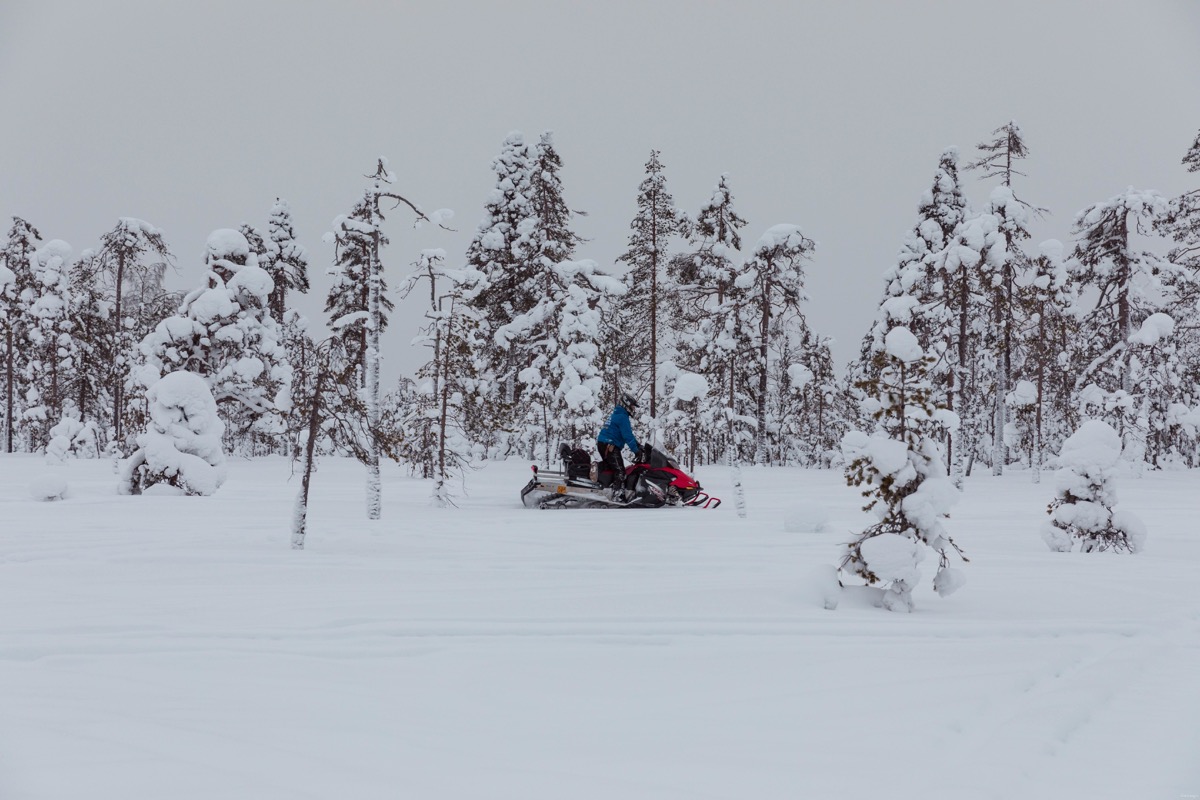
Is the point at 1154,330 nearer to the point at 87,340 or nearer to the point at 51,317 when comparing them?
the point at 87,340

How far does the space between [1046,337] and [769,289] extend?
9589 mm

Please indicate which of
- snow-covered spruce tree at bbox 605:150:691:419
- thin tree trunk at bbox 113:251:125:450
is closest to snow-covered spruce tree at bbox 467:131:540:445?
snow-covered spruce tree at bbox 605:150:691:419

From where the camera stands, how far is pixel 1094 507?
9.80 metres

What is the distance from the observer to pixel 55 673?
14.7 ft

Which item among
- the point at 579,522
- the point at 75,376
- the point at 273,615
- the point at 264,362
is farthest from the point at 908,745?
the point at 75,376

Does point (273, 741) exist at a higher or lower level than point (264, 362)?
lower

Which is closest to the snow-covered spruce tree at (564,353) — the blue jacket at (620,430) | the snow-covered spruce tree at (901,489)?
the blue jacket at (620,430)

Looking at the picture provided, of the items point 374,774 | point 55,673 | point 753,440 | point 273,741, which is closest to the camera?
point 374,774

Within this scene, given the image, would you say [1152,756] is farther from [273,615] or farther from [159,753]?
[273,615]

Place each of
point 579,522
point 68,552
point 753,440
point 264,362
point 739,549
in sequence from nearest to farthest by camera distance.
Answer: point 68,552
point 739,549
point 579,522
point 264,362
point 753,440

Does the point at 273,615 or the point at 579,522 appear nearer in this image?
the point at 273,615

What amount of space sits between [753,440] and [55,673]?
28578mm

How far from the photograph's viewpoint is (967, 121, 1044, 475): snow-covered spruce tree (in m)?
Result: 21.6

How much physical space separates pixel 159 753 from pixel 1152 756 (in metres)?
4.84
